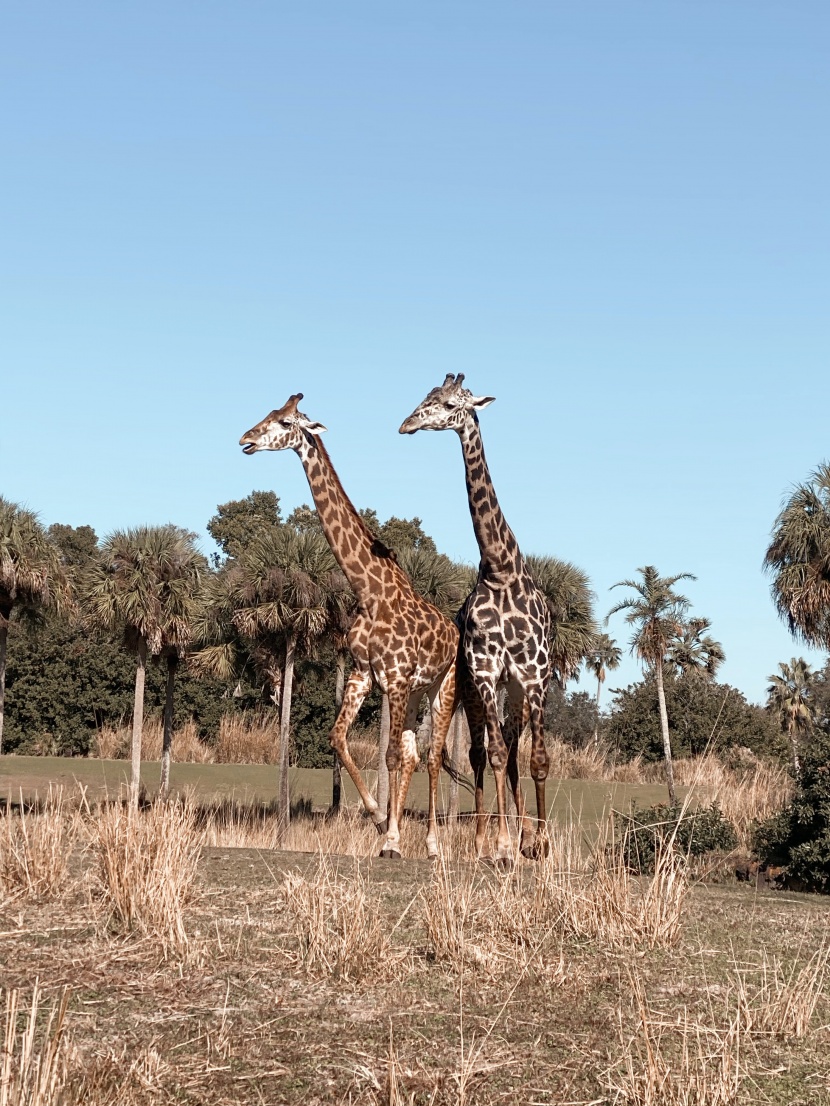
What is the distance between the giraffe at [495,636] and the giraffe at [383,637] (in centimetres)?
34

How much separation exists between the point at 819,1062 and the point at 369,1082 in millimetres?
2030

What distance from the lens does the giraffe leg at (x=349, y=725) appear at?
10.6m

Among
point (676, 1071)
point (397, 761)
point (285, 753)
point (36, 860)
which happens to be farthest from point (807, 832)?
point (676, 1071)

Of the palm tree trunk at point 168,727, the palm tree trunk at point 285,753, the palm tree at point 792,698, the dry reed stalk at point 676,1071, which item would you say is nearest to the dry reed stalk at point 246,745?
the palm tree trunk at point 168,727

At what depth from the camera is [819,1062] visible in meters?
5.37

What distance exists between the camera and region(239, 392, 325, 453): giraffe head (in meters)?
11.3

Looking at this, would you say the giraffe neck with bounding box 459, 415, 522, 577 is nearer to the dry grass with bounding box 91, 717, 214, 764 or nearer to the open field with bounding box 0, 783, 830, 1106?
the open field with bounding box 0, 783, 830, 1106

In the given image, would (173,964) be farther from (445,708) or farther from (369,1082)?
(445,708)

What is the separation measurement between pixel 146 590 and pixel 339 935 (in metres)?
21.0

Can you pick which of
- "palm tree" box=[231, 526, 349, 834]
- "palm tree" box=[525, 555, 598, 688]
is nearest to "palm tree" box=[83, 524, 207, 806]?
"palm tree" box=[231, 526, 349, 834]

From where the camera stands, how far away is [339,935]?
6914 millimetres

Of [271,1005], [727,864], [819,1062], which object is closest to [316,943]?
[271,1005]

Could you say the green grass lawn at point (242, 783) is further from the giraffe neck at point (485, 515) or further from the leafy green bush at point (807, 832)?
the giraffe neck at point (485, 515)

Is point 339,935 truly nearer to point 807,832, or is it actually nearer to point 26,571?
point 807,832
